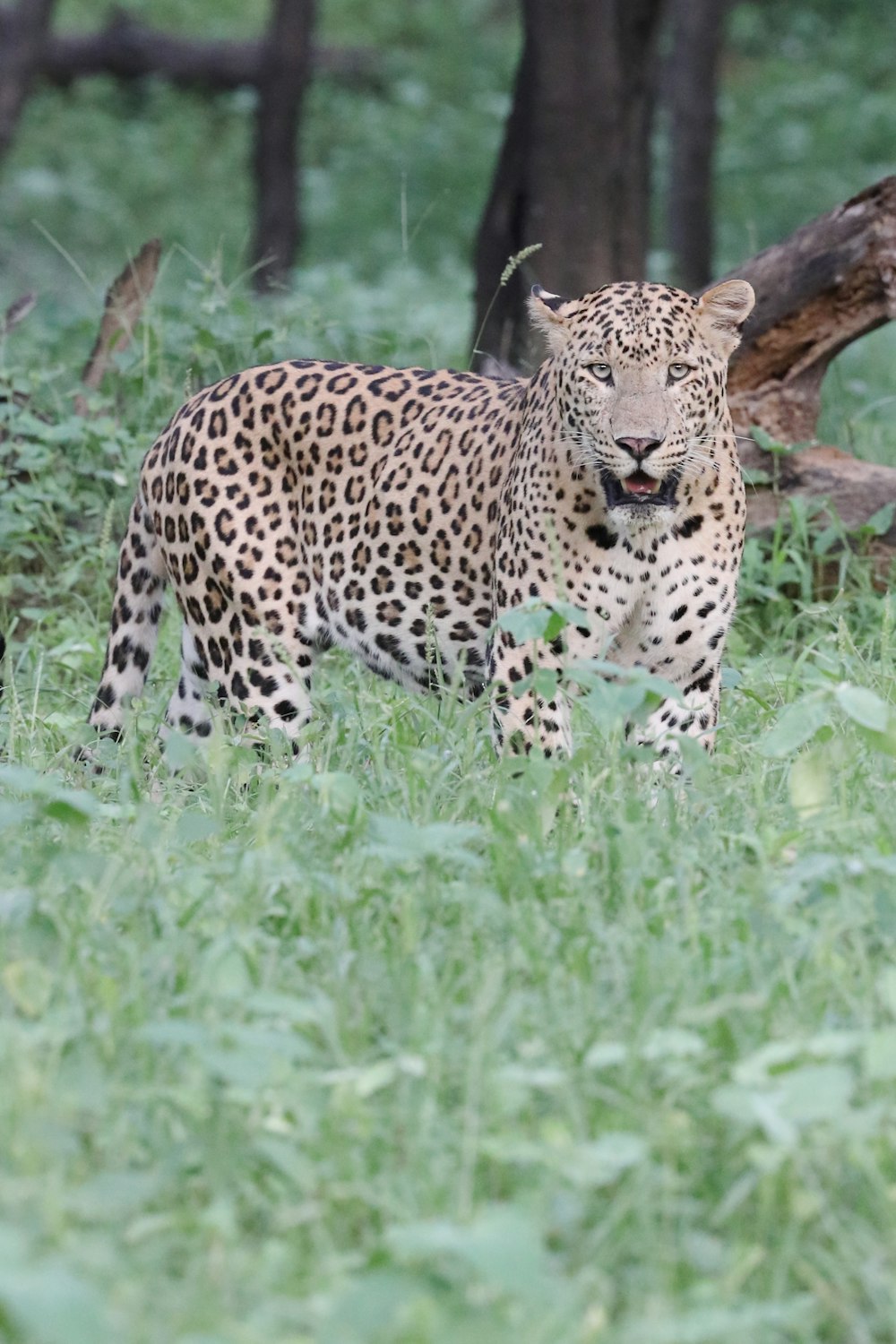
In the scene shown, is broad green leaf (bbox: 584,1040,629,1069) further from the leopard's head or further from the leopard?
the leopard's head

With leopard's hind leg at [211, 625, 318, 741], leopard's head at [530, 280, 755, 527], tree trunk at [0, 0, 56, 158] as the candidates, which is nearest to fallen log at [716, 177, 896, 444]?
leopard's head at [530, 280, 755, 527]

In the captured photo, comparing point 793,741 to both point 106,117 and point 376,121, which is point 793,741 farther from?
point 106,117

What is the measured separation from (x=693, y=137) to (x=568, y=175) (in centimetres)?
528

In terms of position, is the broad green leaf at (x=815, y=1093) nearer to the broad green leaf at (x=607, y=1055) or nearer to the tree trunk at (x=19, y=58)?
the broad green leaf at (x=607, y=1055)

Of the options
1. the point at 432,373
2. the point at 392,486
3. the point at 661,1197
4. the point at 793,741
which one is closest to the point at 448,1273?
the point at 661,1197

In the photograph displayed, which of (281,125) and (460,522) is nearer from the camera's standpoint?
(460,522)

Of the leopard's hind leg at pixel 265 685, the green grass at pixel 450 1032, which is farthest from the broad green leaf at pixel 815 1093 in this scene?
the leopard's hind leg at pixel 265 685

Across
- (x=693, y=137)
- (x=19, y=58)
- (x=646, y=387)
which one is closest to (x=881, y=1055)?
(x=646, y=387)

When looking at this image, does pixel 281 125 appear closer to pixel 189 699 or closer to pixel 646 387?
pixel 189 699

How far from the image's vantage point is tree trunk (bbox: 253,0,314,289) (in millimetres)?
14562

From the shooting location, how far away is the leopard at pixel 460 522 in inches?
191

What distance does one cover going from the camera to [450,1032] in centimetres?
335

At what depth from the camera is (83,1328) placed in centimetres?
232

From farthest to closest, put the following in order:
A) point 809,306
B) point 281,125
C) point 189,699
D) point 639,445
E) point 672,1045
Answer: point 281,125 → point 809,306 → point 189,699 → point 639,445 → point 672,1045
